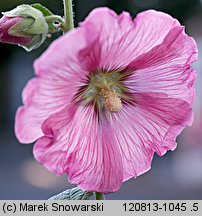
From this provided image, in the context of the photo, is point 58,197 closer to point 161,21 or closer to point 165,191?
point 161,21

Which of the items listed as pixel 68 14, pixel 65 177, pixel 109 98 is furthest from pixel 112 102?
pixel 65 177

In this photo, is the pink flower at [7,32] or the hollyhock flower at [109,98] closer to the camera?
the hollyhock flower at [109,98]

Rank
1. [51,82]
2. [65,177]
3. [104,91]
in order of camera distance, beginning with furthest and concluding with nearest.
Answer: [65,177]
[104,91]
[51,82]

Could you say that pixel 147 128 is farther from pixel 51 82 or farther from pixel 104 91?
pixel 51 82

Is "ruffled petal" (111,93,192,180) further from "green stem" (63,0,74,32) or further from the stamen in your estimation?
"green stem" (63,0,74,32)

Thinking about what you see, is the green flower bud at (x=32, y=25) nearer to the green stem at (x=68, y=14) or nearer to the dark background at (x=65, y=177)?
the green stem at (x=68, y=14)

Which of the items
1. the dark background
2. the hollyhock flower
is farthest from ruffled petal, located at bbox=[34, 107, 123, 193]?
the dark background

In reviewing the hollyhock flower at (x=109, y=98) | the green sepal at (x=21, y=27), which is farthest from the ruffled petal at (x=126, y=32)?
the green sepal at (x=21, y=27)

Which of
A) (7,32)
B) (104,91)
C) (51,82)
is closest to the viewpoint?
(51,82)
